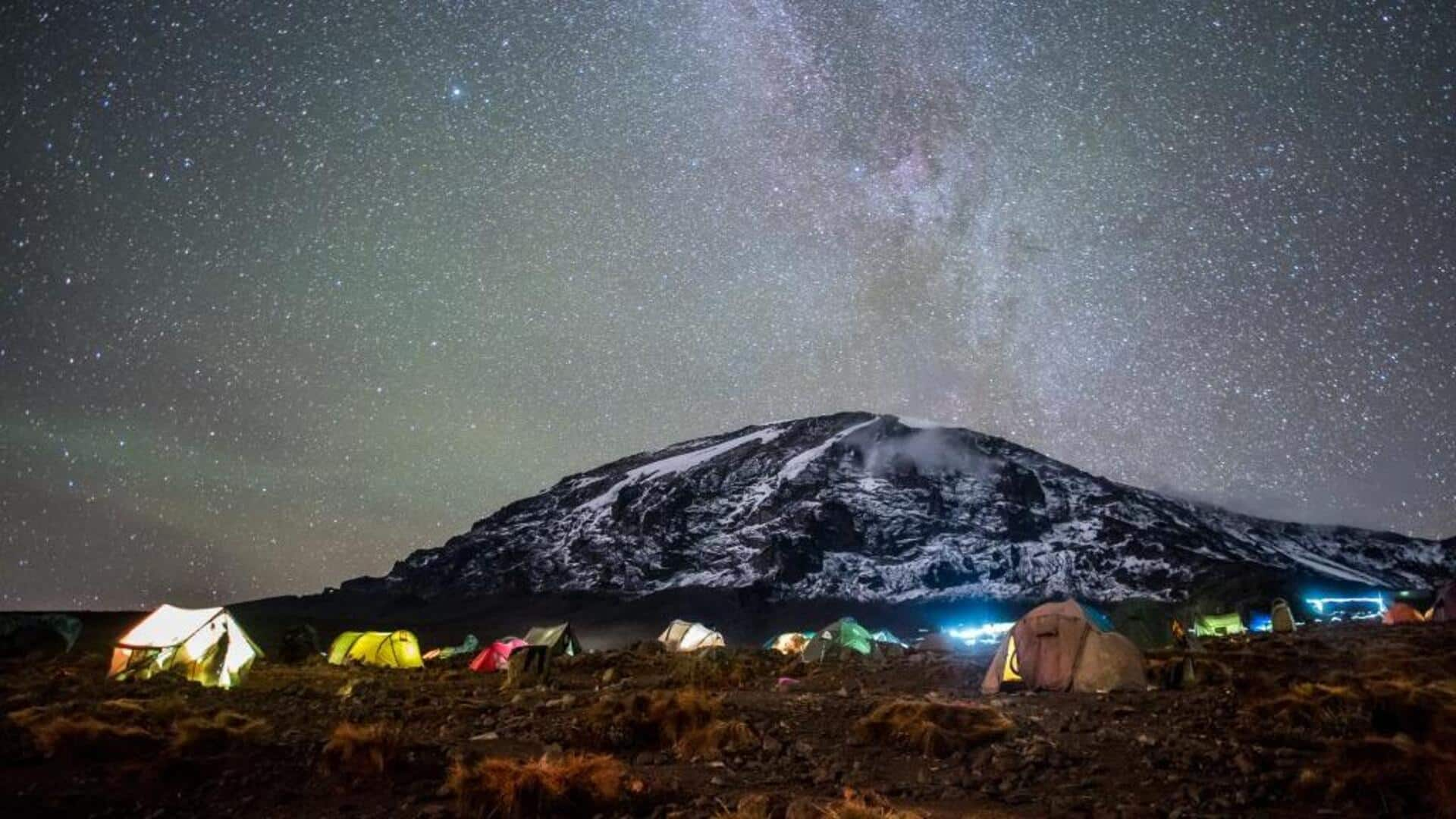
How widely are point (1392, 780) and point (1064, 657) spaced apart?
8.22 meters

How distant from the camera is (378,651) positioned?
2917 centimetres

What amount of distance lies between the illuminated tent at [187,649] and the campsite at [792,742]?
88 mm

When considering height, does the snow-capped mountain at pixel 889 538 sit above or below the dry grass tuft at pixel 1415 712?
above

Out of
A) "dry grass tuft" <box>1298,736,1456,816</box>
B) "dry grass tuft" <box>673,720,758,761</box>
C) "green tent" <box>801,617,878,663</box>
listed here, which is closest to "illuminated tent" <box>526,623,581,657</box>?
"green tent" <box>801,617,878,663</box>

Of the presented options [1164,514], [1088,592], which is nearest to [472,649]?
[1088,592]

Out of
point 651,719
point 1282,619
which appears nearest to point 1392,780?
point 651,719

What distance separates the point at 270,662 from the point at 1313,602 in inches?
2395

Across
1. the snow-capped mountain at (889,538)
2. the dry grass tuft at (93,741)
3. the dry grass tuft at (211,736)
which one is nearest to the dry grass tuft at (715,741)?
the dry grass tuft at (211,736)

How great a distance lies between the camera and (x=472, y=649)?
39625 mm

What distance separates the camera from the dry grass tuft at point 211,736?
8.14m

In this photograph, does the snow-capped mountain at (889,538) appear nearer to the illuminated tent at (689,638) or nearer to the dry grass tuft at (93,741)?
the illuminated tent at (689,638)

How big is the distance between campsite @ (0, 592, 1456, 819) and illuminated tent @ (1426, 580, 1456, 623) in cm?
1667

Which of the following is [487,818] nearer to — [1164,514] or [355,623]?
[355,623]

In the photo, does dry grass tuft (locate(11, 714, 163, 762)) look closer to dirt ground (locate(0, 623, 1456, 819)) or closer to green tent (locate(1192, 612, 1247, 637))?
dirt ground (locate(0, 623, 1456, 819))
